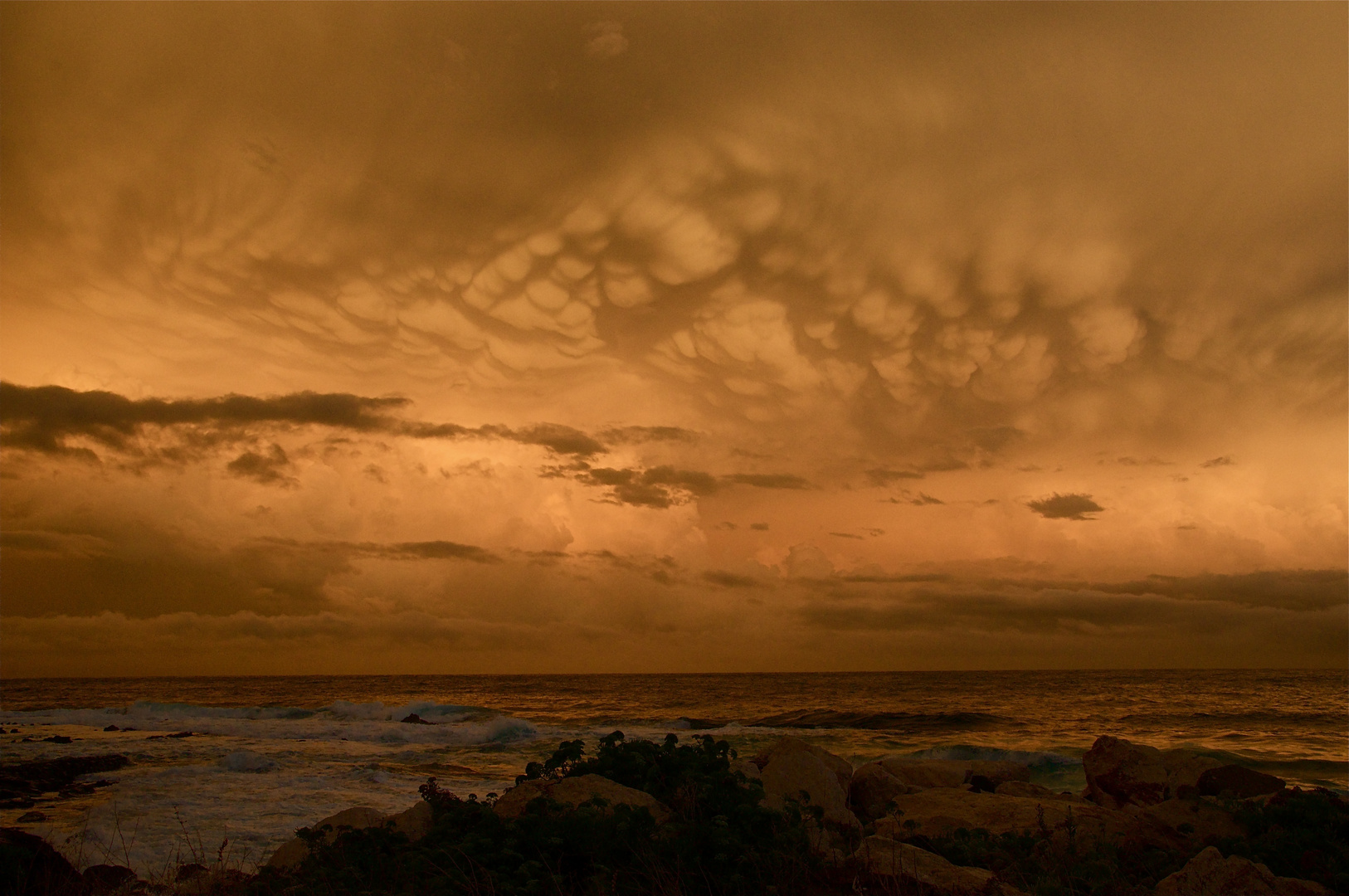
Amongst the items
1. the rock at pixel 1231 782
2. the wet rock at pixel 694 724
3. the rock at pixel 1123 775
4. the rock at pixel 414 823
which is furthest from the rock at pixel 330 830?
the wet rock at pixel 694 724

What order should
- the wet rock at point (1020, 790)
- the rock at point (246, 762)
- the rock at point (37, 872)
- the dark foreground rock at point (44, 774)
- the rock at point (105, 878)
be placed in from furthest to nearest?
1. the rock at point (246, 762)
2. the dark foreground rock at point (44, 774)
3. the wet rock at point (1020, 790)
4. the rock at point (105, 878)
5. the rock at point (37, 872)

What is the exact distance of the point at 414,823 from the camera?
868cm

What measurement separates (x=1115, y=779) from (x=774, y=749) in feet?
18.8

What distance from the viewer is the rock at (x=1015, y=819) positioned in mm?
9625

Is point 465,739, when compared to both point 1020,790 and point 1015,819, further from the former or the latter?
point 1015,819

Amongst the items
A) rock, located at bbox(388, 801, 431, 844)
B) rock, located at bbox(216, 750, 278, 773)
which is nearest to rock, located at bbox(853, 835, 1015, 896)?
rock, located at bbox(388, 801, 431, 844)

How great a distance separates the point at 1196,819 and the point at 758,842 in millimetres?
6514

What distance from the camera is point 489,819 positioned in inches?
299

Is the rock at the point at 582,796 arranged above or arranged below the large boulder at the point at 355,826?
above

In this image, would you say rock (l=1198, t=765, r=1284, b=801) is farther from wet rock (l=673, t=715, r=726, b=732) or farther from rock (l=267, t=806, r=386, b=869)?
wet rock (l=673, t=715, r=726, b=732)

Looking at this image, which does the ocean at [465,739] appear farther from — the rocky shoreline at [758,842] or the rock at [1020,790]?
the rock at [1020,790]

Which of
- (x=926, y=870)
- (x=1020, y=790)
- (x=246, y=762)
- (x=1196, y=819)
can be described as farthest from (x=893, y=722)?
(x=926, y=870)

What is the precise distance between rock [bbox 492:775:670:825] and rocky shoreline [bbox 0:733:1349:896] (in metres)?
0.02

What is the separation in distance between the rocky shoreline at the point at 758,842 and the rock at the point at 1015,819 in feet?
0.11
